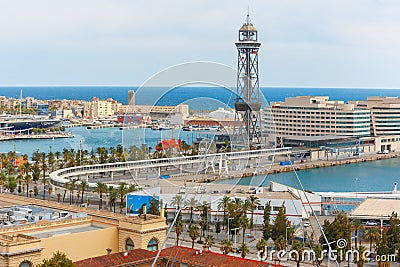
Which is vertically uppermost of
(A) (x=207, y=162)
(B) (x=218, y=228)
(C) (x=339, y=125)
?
(C) (x=339, y=125)

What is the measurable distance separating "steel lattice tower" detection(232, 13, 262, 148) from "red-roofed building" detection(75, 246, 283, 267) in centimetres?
546

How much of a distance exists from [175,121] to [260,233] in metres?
4.18

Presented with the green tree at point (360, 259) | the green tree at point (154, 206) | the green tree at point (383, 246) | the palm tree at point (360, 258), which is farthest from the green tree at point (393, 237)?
the green tree at point (154, 206)

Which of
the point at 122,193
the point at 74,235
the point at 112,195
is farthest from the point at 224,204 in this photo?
the point at 74,235

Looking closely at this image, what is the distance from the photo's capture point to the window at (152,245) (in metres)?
12.0

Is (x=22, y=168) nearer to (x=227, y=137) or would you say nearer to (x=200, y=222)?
(x=227, y=137)

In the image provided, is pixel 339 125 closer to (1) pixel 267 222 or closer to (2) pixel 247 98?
(2) pixel 247 98

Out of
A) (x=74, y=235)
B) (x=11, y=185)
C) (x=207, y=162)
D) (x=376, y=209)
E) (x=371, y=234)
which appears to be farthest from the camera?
(x=11, y=185)

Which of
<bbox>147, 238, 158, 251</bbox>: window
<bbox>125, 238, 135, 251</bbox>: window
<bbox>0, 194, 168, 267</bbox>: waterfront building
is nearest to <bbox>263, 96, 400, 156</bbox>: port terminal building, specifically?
<bbox>0, 194, 168, 267</bbox>: waterfront building

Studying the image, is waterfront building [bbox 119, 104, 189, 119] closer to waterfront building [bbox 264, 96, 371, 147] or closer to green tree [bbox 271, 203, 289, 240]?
green tree [bbox 271, 203, 289, 240]

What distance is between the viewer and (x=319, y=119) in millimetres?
51438

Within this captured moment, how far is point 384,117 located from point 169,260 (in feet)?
147

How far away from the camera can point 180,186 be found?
15766 mm

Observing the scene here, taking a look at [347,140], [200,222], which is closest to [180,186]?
[200,222]
